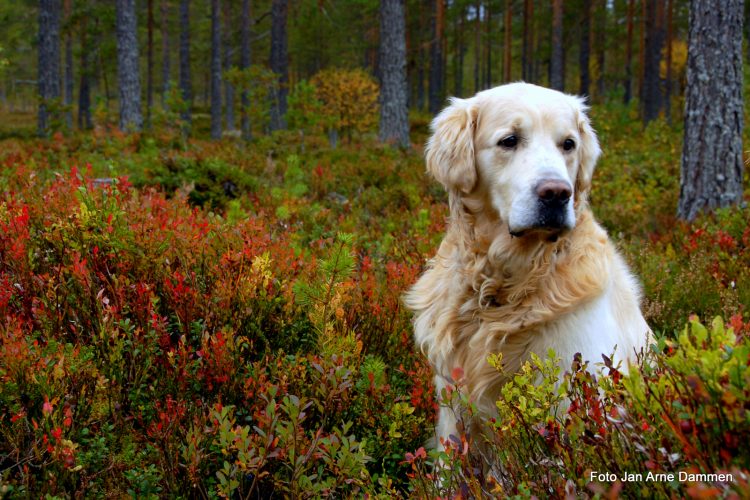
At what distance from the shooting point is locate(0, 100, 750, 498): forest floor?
1544 mm

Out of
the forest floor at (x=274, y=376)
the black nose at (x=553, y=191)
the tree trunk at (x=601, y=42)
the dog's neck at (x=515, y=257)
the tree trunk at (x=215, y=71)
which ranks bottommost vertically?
the forest floor at (x=274, y=376)

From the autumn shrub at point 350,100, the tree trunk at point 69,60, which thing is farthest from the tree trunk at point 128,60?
the tree trunk at point 69,60

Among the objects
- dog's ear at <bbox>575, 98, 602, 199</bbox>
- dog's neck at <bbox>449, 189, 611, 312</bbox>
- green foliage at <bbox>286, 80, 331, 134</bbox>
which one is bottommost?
dog's neck at <bbox>449, 189, 611, 312</bbox>

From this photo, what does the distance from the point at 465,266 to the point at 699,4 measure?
4.84 m

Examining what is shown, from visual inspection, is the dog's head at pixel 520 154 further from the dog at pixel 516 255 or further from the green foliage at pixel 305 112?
the green foliage at pixel 305 112

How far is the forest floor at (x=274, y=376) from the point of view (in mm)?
1544

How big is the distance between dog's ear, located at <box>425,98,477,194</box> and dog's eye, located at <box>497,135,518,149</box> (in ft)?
0.58

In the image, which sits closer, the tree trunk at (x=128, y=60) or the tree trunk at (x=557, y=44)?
the tree trunk at (x=128, y=60)

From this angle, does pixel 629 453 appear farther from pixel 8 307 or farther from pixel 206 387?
pixel 8 307

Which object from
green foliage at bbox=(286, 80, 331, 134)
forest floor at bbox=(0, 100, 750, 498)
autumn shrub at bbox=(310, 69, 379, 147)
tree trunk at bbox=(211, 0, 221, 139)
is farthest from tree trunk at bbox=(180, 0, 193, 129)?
forest floor at bbox=(0, 100, 750, 498)

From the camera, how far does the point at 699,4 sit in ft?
19.4

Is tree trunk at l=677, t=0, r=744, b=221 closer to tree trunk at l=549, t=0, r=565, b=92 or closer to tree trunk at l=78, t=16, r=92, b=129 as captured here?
tree trunk at l=549, t=0, r=565, b=92

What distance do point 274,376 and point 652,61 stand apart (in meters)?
22.3

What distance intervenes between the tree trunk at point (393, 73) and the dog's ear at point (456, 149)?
967 cm
